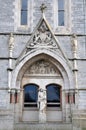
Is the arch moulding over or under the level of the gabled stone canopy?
under

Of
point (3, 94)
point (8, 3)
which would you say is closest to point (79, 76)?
point (3, 94)

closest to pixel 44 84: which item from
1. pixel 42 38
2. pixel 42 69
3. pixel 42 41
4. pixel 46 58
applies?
pixel 42 69

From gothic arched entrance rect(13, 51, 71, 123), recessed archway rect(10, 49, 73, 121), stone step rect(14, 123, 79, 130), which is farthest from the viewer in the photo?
recessed archway rect(10, 49, 73, 121)

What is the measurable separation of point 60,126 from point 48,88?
2465mm

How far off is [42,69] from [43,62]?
0.37 meters

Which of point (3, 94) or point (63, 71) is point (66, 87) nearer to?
point (63, 71)

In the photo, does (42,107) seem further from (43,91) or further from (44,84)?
(44,84)

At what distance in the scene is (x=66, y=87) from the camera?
52.5 feet

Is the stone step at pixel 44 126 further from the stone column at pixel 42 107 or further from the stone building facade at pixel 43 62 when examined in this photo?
the stone column at pixel 42 107

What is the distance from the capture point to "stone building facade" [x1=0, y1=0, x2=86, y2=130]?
15.7 m

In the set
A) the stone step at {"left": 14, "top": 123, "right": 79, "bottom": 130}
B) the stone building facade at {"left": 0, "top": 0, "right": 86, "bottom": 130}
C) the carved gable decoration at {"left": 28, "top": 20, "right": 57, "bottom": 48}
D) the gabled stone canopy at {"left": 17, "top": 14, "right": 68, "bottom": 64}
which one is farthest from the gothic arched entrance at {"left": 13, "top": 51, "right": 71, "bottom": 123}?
the stone step at {"left": 14, "top": 123, "right": 79, "bottom": 130}

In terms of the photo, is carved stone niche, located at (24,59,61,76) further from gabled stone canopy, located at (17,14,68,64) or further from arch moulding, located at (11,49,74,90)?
gabled stone canopy, located at (17,14,68,64)

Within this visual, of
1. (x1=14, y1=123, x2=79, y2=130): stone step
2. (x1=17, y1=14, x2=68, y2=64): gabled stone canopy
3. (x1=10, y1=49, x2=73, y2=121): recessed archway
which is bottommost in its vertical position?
(x1=14, y1=123, x2=79, y2=130): stone step

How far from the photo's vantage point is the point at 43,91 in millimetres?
15938
